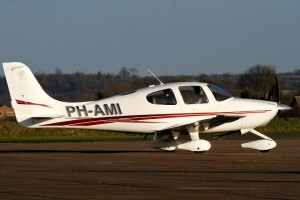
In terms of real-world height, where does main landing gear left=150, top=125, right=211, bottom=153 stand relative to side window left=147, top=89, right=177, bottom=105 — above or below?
below

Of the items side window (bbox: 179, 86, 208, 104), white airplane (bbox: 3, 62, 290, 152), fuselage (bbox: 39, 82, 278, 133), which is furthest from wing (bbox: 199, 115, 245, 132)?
side window (bbox: 179, 86, 208, 104)

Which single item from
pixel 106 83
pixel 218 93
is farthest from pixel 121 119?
pixel 106 83

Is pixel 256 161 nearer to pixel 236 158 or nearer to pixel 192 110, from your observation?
pixel 236 158

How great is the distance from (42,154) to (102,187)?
12133 millimetres

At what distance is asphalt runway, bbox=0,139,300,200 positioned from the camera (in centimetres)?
1532

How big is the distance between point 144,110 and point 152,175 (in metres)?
7.86

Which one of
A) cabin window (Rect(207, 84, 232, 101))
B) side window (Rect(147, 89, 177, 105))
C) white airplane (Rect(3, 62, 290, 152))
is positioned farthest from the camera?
cabin window (Rect(207, 84, 232, 101))

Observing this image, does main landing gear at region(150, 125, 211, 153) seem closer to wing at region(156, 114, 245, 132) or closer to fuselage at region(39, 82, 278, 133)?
wing at region(156, 114, 245, 132)

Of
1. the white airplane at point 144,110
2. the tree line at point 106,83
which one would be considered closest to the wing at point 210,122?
the white airplane at point 144,110

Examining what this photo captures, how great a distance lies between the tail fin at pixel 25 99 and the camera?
2645cm

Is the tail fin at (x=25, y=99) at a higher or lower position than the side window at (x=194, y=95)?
higher

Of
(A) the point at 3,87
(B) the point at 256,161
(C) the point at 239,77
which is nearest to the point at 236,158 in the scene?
(B) the point at 256,161

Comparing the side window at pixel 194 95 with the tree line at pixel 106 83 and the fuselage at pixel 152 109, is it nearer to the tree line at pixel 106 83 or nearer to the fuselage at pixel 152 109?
the fuselage at pixel 152 109

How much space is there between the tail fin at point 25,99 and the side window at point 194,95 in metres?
3.70
